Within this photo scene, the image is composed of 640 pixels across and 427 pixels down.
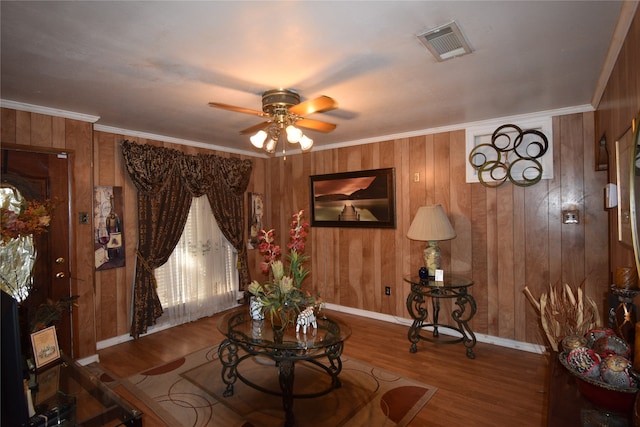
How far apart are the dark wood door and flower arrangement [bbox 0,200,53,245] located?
99cm

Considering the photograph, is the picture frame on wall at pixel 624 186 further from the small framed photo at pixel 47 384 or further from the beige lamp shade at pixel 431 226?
the small framed photo at pixel 47 384

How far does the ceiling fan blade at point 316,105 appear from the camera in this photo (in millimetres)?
2055

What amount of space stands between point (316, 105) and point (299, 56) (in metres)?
0.31

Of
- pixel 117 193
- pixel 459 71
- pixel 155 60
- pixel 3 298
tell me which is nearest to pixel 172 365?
pixel 117 193

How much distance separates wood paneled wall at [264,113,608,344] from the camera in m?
3.16

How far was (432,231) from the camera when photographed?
342 cm

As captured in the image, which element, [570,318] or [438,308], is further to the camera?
[438,308]

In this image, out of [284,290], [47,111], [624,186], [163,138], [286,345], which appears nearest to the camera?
[624,186]

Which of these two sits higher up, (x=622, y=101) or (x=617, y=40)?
(x=617, y=40)

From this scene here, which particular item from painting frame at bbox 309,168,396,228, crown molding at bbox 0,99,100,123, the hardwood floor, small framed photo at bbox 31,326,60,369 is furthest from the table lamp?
crown molding at bbox 0,99,100,123

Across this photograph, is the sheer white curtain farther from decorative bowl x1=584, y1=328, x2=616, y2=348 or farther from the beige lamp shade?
decorative bowl x1=584, y1=328, x2=616, y2=348

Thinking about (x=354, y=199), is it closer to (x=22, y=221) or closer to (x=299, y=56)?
(x=299, y=56)

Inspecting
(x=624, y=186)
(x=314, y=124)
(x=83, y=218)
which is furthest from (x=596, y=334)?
(x=83, y=218)

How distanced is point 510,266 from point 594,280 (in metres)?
0.70
